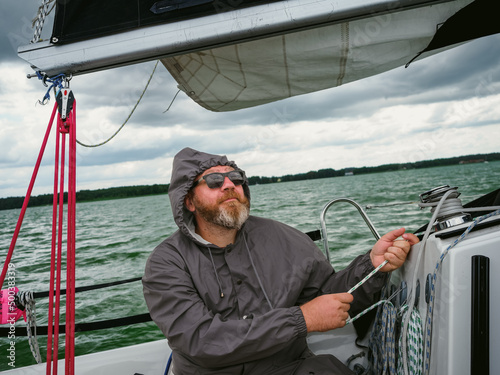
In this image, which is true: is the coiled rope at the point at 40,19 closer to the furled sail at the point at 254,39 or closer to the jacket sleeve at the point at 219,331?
the furled sail at the point at 254,39

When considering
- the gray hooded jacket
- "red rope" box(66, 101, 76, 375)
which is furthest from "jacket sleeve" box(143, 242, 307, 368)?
"red rope" box(66, 101, 76, 375)

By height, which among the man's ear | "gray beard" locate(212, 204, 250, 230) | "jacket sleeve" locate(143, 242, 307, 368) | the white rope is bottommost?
the white rope

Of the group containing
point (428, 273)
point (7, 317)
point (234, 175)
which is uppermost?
point (234, 175)

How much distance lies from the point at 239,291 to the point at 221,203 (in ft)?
1.51

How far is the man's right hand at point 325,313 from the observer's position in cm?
167

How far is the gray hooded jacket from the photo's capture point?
63.8 inches

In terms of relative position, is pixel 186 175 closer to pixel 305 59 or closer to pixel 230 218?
pixel 230 218

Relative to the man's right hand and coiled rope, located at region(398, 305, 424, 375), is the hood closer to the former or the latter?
the man's right hand

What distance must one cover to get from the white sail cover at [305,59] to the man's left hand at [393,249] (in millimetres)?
929

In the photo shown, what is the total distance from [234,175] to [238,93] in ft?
1.93

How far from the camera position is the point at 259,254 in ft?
6.72

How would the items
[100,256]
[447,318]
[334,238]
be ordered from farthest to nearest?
[100,256] < [334,238] < [447,318]

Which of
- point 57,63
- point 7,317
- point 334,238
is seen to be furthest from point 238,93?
point 334,238

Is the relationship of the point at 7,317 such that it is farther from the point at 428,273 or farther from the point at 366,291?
the point at 428,273
